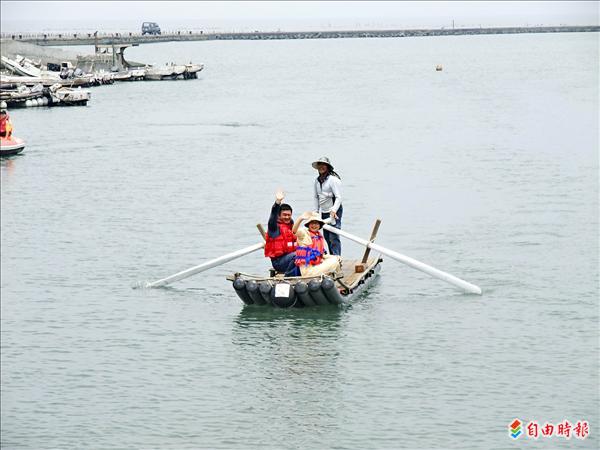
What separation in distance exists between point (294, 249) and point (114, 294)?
600 centimetres

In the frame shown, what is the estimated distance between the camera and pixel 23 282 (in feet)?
102

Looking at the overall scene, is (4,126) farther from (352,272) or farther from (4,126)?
(352,272)

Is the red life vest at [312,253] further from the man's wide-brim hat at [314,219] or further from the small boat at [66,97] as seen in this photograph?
the small boat at [66,97]

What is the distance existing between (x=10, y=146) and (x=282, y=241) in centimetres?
3450

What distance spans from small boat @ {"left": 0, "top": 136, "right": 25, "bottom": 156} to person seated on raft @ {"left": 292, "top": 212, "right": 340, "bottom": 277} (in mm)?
33744

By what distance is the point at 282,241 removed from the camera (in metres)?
25.0

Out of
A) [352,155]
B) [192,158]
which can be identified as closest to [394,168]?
[352,155]

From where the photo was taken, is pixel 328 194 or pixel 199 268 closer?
pixel 328 194

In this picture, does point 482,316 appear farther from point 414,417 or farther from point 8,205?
point 8,205

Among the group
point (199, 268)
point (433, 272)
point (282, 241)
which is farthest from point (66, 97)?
point (282, 241)

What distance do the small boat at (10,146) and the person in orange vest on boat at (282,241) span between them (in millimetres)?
33528

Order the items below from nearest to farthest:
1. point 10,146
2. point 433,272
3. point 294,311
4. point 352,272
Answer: point 294,311, point 352,272, point 433,272, point 10,146

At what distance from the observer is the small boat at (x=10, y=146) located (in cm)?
5600

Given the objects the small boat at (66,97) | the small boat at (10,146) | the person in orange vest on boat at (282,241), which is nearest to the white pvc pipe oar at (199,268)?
the person in orange vest on boat at (282,241)
